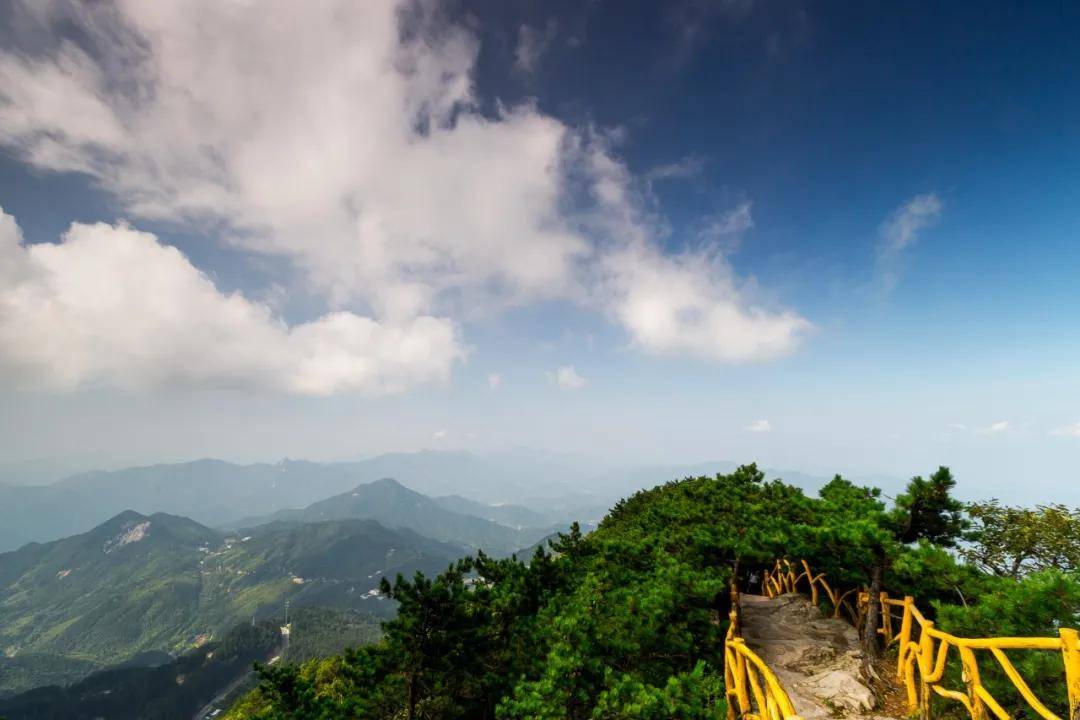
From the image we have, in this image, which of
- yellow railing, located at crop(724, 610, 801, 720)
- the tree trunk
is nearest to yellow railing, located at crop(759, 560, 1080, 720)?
the tree trunk

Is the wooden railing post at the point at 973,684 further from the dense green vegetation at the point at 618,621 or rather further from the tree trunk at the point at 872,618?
the tree trunk at the point at 872,618

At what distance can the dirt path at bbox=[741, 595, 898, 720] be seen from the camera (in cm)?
983

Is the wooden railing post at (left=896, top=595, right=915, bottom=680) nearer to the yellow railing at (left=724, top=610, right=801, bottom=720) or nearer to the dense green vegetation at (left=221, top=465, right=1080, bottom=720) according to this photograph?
the dense green vegetation at (left=221, top=465, right=1080, bottom=720)

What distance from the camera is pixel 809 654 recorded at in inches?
505

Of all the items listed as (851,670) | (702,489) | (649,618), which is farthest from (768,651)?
(702,489)

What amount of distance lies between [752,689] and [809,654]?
578 centimetres

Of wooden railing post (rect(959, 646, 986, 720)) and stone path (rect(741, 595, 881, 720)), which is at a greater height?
wooden railing post (rect(959, 646, 986, 720))

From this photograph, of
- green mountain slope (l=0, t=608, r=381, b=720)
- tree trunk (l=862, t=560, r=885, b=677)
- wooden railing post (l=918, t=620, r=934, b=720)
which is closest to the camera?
wooden railing post (l=918, t=620, r=934, b=720)

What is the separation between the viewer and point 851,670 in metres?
11.2

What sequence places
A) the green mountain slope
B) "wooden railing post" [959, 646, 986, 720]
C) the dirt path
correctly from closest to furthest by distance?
1. "wooden railing post" [959, 646, 986, 720]
2. the dirt path
3. the green mountain slope

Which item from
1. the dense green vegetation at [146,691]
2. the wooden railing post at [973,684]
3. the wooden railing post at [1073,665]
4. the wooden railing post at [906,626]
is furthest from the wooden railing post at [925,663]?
the dense green vegetation at [146,691]

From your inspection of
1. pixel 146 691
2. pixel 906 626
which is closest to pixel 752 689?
pixel 906 626

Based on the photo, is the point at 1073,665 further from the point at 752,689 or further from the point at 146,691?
the point at 146,691

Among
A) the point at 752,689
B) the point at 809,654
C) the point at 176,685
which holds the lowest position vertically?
the point at 176,685
